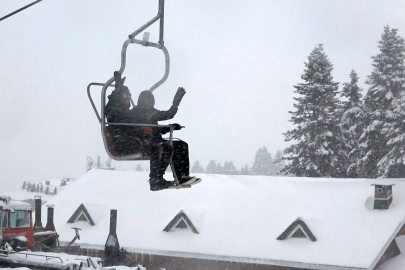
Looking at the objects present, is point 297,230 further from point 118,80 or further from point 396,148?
point 118,80

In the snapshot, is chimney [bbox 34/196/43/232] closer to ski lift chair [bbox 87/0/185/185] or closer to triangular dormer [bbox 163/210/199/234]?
triangular dormer [bbox 163/210/199/234]

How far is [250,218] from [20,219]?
1275cm

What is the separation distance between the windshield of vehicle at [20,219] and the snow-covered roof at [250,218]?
9.76 meters

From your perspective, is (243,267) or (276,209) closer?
(243,267)

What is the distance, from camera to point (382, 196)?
75.6 feet

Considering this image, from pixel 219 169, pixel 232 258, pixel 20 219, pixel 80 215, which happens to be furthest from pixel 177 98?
pixel 219 169

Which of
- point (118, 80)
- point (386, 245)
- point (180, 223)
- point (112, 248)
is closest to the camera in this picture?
point (118, 80)

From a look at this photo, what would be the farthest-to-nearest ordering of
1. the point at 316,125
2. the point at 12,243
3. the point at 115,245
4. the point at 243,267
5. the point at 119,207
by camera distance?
1. the point at 316,125
2. the point at 119,207
3. the point at 115,245
4. the point at 243,267
5. the point at 12,243

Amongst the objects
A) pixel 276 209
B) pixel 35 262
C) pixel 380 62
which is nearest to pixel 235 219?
pixel 276 209

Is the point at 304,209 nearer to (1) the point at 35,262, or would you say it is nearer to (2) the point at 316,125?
(2) the point at 316,125

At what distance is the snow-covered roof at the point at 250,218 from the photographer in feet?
71.0

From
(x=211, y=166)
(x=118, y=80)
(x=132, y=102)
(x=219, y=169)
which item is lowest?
(x=219, y=169)

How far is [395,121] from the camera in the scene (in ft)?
91.1

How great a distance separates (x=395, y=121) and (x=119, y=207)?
1471 centimetres
